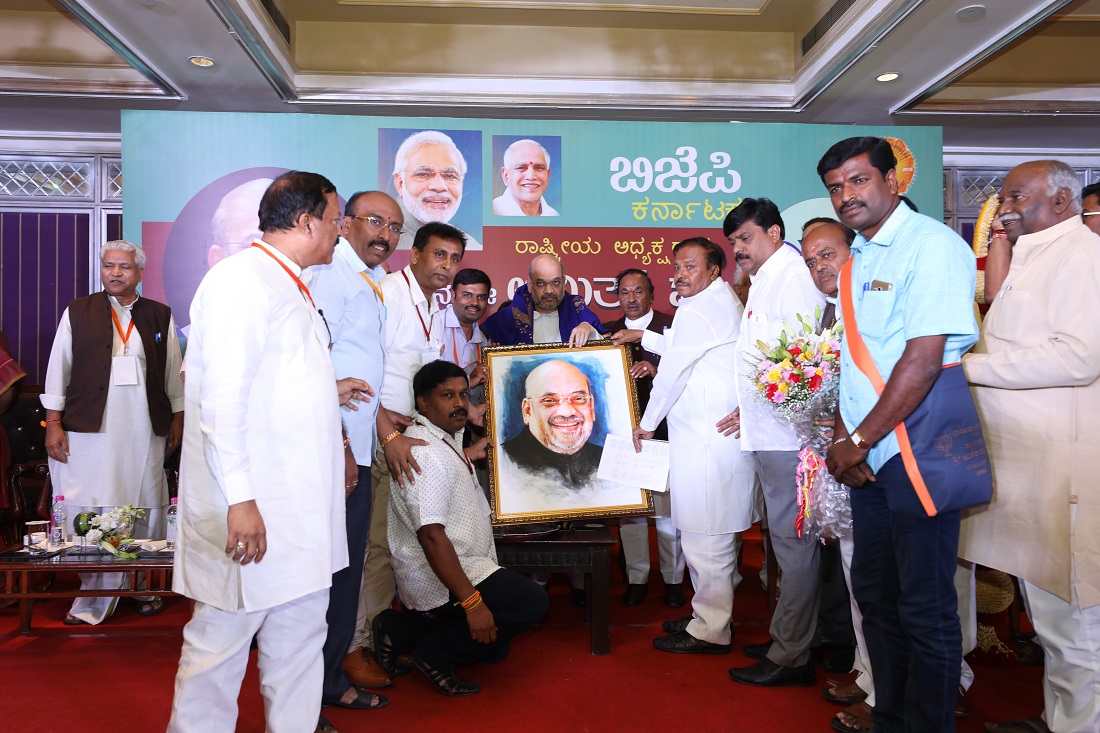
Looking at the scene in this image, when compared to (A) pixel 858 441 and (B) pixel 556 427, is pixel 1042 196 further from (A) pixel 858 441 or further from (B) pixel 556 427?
(B) pixel 556 427

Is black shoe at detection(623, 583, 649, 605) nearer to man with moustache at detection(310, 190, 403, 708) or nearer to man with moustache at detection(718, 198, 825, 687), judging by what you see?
man with moustache at detection(718, 198, 825, 687)

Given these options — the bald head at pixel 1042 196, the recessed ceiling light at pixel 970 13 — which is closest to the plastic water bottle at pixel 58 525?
the bald head at pixel 1042 196

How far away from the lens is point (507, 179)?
6.37 metres

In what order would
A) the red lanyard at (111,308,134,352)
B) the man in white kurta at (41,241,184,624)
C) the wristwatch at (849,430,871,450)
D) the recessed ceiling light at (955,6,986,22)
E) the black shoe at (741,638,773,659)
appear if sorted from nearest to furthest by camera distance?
the wristwatch at (849,430,871,450) < the black shoe at (741,638,773,659) < the man in white kurta at (41,241,184,624) < the red lanyard at (111,308,134,352) < the recessed ceiling light at (955,6,986,22)

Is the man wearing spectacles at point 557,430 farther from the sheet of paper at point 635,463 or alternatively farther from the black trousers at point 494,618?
the black trousers at point 494,618

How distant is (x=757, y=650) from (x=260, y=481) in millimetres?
2580

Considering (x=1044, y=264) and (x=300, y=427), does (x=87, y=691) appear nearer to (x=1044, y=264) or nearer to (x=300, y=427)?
(x=300, y=427)

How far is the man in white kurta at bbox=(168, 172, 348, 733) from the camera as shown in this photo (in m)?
2.12

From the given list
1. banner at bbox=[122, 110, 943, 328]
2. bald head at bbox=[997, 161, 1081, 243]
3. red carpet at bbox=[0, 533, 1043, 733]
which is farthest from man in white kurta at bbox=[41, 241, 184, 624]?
bald head at bbox=[997, 161, 1081, 243]

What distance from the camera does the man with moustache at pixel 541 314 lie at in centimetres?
494

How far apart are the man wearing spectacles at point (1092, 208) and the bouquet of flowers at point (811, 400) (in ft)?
4.99

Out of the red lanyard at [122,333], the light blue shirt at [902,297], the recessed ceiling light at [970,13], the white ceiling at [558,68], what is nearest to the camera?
the light blue shirt at [902,297]

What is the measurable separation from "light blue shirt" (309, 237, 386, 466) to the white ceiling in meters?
3.96

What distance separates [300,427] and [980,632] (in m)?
Result: 3.31
